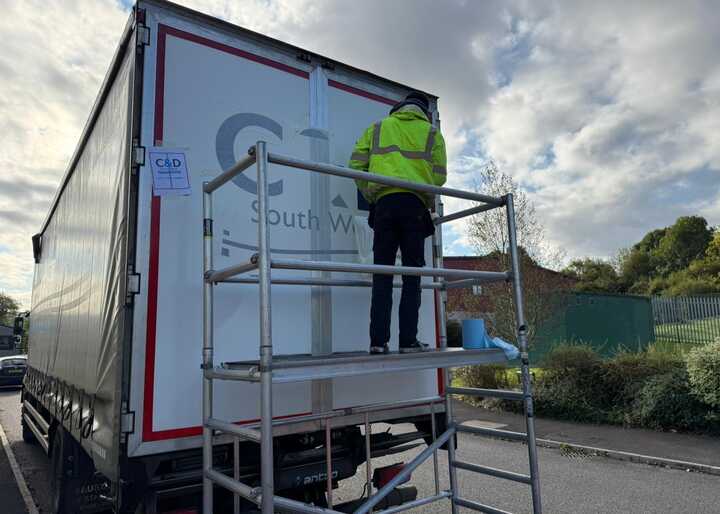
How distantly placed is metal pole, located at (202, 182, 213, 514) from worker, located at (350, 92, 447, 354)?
0.94 m

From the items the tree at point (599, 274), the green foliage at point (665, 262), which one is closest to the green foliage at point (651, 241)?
the green foliage at point (665, 262)

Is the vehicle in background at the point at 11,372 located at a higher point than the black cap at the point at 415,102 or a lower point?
lower

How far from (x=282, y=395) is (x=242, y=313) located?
1.73ft

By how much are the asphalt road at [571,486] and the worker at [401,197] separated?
9.33ft

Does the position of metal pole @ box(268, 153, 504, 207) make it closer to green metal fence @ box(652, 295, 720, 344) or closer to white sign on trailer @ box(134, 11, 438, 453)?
white sign on trailer @ box(134, 11, 438, 453)

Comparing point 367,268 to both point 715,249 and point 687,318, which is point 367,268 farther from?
point 715,249

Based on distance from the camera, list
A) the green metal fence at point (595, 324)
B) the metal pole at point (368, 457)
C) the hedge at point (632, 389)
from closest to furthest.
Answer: the metal pole at point (368, 457)
the hedge at point (632, 389)
the green metal fence at point (595, 324)

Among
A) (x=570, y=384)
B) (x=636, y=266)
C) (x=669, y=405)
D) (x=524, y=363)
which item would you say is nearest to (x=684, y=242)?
(x=636, y=266)

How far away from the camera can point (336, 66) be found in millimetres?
3596

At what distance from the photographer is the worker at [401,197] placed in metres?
3.18

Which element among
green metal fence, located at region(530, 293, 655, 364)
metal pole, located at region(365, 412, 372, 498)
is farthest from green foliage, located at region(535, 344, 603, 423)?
metal pole, located at region(365, 412, 372, 498)

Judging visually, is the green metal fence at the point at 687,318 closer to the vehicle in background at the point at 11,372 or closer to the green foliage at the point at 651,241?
the vehicle in background at the point at 11,372

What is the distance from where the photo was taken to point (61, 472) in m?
4.22

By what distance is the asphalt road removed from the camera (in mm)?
5086
